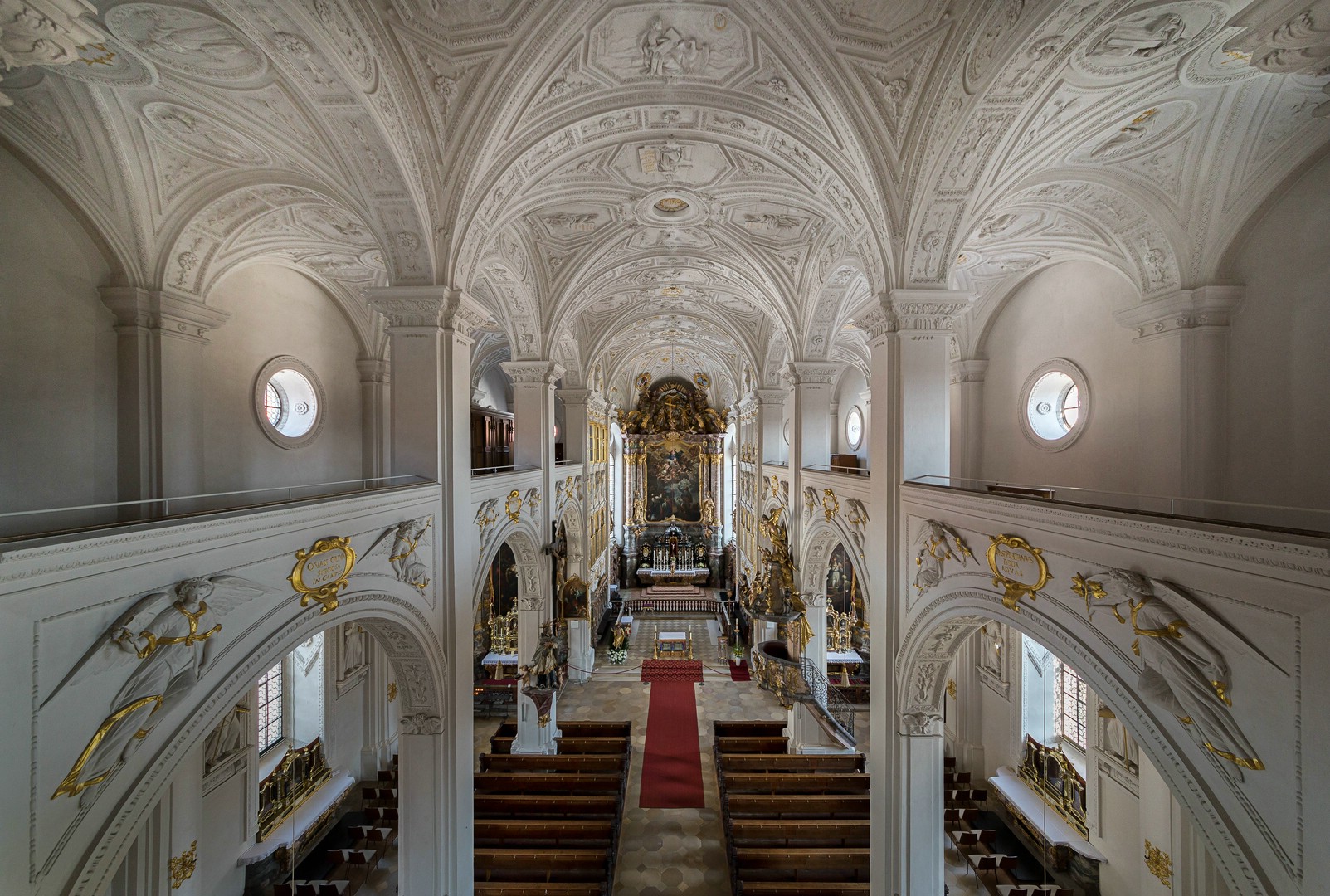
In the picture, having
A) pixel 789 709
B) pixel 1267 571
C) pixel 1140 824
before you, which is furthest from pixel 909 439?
pixel 789 709

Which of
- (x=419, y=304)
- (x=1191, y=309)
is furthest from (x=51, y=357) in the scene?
(x=1191, y=309)

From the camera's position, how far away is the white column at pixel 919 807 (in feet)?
24.5

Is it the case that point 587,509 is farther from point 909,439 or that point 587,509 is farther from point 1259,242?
point 1259,242

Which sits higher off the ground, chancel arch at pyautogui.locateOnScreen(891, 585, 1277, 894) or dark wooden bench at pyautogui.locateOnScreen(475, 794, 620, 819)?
chancel arch at pyautogui.locateOnScreen(891, 585, 1277, 894)

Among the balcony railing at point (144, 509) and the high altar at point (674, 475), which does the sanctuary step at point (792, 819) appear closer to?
the balcony railing at point (144, 509)

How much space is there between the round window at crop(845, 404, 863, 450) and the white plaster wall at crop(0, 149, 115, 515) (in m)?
21.7

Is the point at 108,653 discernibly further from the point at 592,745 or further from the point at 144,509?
the point at 592,745

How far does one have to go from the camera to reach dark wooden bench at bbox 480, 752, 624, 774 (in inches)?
465

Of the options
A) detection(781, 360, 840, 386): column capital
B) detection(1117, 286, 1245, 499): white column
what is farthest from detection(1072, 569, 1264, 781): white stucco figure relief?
detection(781, 360, 840, 386): column capital

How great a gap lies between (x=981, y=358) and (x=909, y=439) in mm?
6533

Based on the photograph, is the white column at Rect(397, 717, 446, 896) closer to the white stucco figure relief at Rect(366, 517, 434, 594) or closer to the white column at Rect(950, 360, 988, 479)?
the white stucco figure relief at Rect(366, 517, 434, 594)

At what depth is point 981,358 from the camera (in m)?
12.8

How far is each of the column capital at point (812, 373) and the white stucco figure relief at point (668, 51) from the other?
828 cm

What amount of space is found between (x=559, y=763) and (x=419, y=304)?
9.85m
